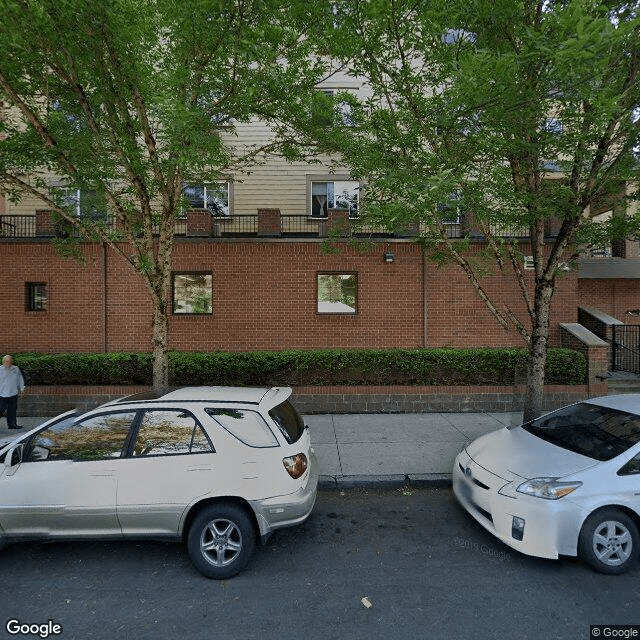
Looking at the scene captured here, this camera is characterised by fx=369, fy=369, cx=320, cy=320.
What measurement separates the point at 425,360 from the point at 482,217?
409 cm

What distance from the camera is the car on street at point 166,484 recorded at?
3279mm

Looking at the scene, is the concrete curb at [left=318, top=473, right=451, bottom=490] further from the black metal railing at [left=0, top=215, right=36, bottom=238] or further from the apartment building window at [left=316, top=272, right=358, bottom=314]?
the black metal railing at [left=0, top=215, right=36, bottom=238]

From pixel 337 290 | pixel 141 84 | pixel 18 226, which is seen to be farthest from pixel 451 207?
pixel 18 226

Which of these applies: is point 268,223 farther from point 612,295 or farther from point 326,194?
point 612,295

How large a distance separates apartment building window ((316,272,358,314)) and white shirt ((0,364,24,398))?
6.88 m

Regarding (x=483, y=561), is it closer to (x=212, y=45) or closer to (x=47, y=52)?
(x=212, y=45)

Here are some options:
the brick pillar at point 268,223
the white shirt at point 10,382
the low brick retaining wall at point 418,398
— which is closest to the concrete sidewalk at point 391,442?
the low brick retaining wall at point 418,398

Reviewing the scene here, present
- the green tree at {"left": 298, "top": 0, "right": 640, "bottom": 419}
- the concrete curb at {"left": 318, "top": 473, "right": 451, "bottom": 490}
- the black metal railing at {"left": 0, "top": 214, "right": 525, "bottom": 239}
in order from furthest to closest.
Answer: the black metal railing at {"left": 0, "top": 214, "right": 525, "bottom": 239}
the concrete curb at {"left": 318, "top": 473, "right": 451, "bottom": 490}
the green tree at {"left": 298, "top": 0, "right": 640, "bottom": 419}

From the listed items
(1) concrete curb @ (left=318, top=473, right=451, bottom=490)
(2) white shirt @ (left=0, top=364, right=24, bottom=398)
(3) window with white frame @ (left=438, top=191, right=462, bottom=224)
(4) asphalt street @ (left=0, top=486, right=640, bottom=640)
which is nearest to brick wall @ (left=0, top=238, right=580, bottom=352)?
(2) white shirt @ (left=0, top=364, right=24, bottom=398)

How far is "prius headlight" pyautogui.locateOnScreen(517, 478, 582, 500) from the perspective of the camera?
3.30 metres

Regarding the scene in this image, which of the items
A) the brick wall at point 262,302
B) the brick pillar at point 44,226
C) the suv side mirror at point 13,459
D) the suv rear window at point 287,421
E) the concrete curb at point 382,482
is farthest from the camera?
the brick wall at point 262,302

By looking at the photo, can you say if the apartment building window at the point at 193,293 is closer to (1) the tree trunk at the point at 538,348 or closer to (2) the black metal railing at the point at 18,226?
(2) the black metal railing at the point at 18,226

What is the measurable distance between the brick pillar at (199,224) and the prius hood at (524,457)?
8.68 metres

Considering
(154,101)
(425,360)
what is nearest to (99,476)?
(154,101)
